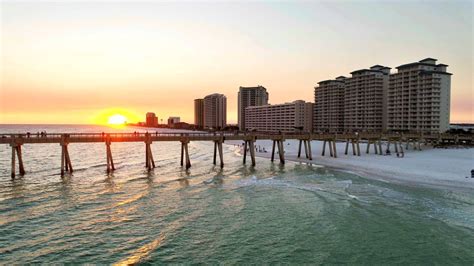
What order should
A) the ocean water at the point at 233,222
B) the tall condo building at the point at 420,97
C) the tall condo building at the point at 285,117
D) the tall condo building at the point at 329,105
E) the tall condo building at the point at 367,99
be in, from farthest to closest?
the tall condo building at the point at 285,117 < the tall condo building at the point at 329,105 < the tall condo building at the point at 367,99 < the tall condo building at the point at 420,97 < the ocean water at the point at 233,222

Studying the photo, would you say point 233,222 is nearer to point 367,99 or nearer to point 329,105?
point 367,99

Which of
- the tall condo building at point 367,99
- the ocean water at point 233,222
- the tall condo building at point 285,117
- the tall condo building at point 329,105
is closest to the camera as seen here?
the ocean water at point 233,222

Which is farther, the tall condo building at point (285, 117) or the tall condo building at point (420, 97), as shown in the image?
the tall condo building at point (285, 117)

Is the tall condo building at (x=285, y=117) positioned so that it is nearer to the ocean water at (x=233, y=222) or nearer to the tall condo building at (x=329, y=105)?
the tall condo building at (x=329, y=105)

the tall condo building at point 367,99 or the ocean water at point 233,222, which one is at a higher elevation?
the tall condo building at point 367,99

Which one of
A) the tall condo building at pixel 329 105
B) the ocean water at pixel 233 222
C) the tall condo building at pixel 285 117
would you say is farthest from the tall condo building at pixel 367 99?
the ocean water at pixel 233 222

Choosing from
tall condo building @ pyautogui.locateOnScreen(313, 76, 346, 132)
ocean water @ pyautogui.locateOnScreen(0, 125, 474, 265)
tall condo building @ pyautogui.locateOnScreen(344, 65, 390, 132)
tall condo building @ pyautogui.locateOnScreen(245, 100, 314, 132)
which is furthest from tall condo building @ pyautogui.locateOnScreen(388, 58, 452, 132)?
ocean water @ pyautogui.locateOnScreen(0, 125, 474, 265)
